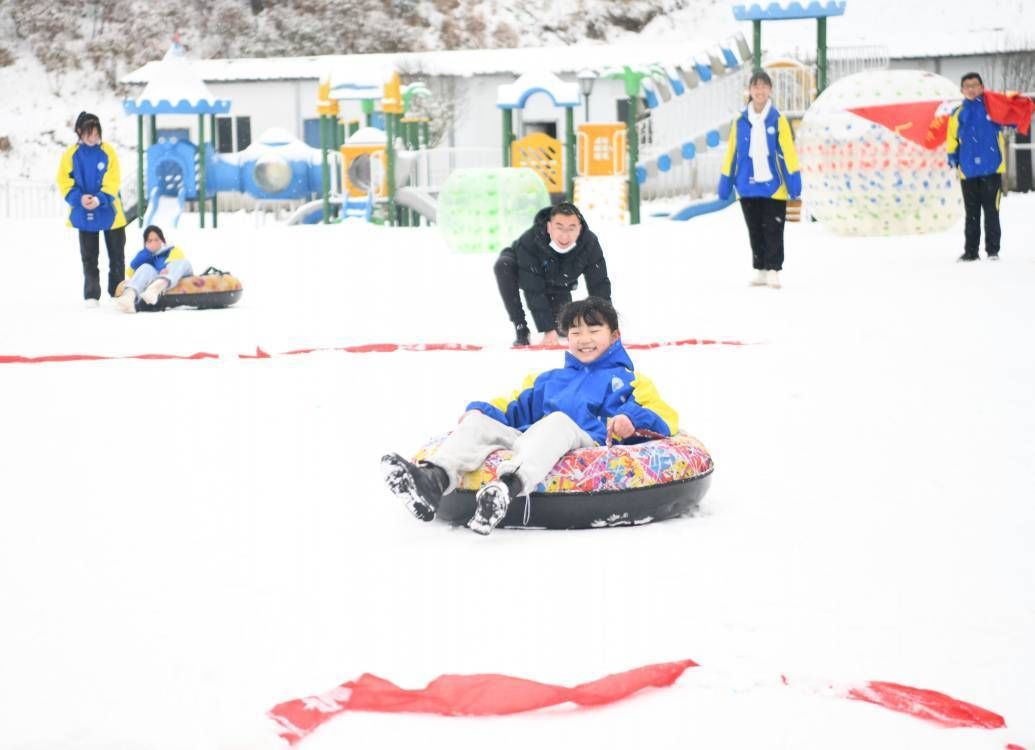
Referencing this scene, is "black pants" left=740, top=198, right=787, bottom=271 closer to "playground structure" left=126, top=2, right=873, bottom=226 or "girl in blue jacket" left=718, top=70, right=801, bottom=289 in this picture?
"girl in blue jacket" left=718, top=70, right=801, bottom=289

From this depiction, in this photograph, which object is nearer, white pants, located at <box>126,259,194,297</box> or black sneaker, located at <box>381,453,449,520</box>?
black sneaker, located at <box>381,453,449,520</box>

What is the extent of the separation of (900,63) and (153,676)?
29.0 meters

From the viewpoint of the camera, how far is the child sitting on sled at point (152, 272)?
431 inches

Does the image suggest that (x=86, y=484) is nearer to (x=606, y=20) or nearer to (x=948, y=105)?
(x=948, y=105)

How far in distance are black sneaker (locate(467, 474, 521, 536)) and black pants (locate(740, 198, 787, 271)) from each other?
7457 millimetres

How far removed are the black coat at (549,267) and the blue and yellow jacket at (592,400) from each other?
2.42 m

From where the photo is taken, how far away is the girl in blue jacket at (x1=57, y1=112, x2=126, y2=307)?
442 inches

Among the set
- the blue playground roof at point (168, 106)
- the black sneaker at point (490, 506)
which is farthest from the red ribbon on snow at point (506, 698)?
the blue playground roof at point (168, 106)

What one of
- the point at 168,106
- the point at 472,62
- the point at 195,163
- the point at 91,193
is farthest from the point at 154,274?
the point at 472,62

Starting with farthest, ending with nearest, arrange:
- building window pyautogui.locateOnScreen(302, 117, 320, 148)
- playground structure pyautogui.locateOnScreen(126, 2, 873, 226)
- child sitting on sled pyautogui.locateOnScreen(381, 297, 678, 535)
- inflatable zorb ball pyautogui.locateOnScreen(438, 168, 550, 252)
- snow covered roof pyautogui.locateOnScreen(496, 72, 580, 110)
A: 1. building window pyautogui.locateOnScreen(302, 117, 320, 148)
2. snow covered roof pyautogui.locateOnScreen(496, 72, 580, 110)
3. playground structure pyautogui.locateOnScreen(126, 2, 873, 226)
4. inflatable zorb ball pyautogui.locateOnScreen(438, 168, 550, 252)
5. child sitting on sled pyautogui.locateOnScreen(381, 297, 678, 535)

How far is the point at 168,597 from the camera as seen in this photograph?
375 centimetres

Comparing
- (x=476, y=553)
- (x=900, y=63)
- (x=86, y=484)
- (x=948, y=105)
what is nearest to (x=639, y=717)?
(x=476, y=553)

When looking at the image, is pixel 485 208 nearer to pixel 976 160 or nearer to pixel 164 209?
pixel 976 160

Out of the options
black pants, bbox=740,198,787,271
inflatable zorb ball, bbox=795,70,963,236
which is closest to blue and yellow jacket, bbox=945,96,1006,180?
black pants, bbox=740,198,787,271
